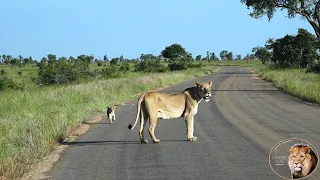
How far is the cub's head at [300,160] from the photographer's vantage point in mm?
4422

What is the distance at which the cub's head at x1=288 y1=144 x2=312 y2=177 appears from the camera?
4422 mm

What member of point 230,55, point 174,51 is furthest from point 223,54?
point 174,51

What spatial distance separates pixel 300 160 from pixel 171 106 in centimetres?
649

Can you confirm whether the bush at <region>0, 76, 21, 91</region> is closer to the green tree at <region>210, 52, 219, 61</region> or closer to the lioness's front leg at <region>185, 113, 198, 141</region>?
the lioness's front leg at <region>185, 113, 198, 141</region>

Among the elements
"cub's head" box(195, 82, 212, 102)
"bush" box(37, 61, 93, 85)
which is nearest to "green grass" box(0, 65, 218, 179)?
"cub's head" box(195, 82, 212, 102)

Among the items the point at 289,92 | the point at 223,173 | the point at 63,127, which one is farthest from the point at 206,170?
the point at 289,92

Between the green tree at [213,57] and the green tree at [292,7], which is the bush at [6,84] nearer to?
the green tree at [292,7]

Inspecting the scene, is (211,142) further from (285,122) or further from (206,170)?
(285,122)

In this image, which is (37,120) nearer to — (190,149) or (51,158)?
(51,158)

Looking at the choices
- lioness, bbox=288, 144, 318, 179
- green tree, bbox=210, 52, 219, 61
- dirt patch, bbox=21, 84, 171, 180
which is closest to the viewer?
lioness, bbox=288, 144, 318, 179

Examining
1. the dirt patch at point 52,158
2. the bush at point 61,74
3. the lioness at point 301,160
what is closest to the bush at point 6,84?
the bush at point 61,74

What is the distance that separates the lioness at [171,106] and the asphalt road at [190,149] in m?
0.47

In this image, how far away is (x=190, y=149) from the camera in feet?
32.1

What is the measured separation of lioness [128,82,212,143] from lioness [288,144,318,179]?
612 cm
